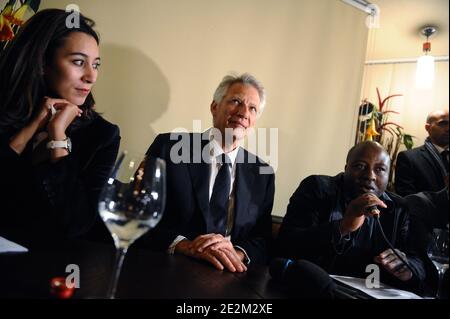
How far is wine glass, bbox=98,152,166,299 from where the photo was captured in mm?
461

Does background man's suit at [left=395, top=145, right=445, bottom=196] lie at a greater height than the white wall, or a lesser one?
lesser

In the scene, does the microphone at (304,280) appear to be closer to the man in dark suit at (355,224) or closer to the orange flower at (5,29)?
the man in dark suit at (355,224)

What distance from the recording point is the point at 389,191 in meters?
1.34

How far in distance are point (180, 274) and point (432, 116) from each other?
0.75 m

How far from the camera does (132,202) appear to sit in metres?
0.47

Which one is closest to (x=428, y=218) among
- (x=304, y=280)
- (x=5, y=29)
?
(x=304, y=280)

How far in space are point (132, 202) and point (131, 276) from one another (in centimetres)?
17

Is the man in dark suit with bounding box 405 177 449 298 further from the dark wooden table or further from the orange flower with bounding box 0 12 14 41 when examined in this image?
the orange flower with bounding box 0 12 14 41

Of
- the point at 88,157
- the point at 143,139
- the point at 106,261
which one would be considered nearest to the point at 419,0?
the point at 143,139

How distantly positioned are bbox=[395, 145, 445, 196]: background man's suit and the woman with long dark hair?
3.02ft

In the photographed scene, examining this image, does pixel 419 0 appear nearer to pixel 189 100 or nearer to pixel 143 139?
pixel 189 100

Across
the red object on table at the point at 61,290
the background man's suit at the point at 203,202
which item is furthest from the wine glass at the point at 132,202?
the background man's suit at the point at 203,202

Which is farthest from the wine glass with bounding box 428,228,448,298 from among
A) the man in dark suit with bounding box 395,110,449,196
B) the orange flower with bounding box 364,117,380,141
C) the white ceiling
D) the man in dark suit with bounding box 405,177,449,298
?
the orange flower with bounding box 364,117,380,141

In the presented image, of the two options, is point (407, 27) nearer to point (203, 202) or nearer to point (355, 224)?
point (355, 224)
